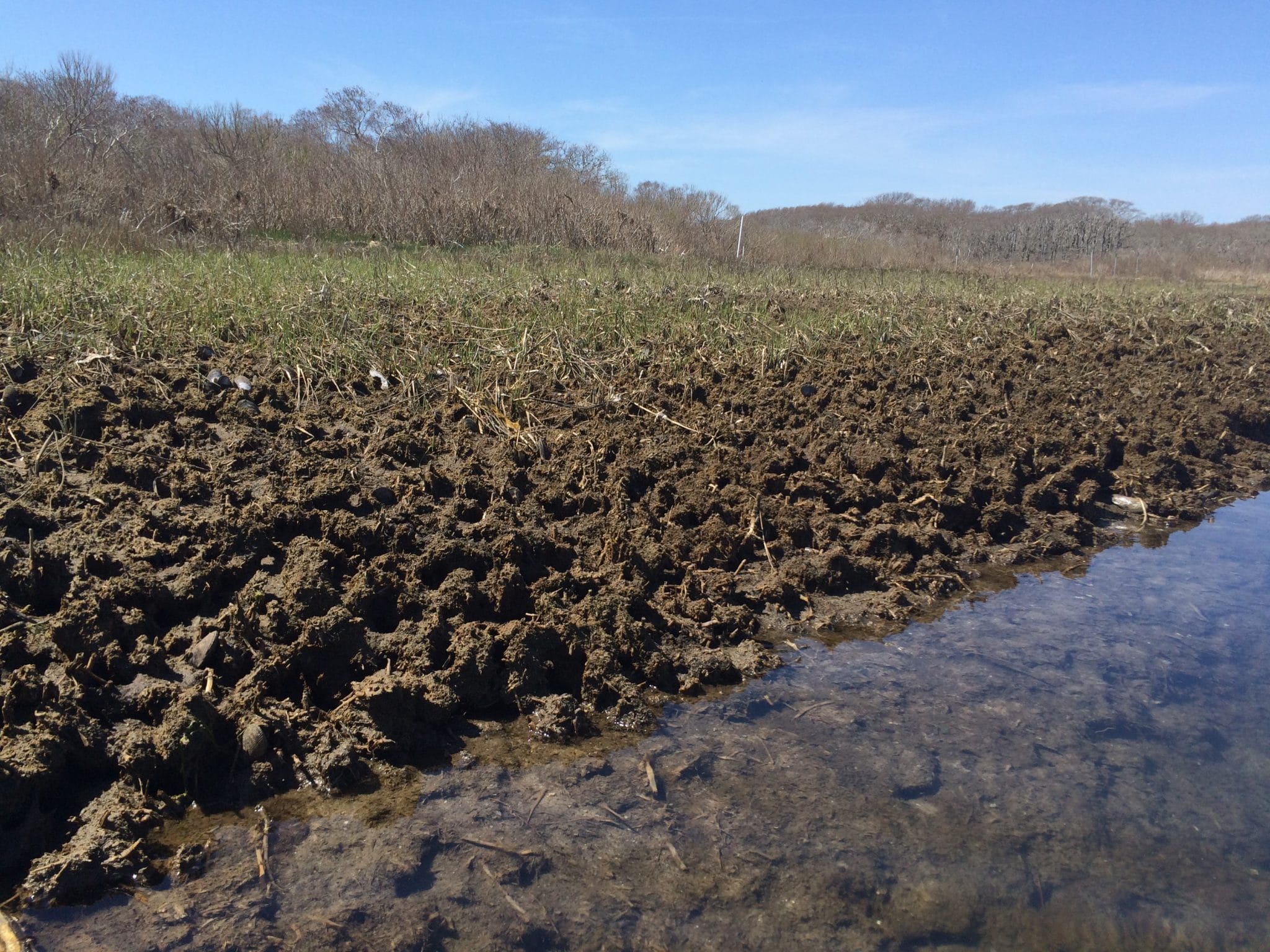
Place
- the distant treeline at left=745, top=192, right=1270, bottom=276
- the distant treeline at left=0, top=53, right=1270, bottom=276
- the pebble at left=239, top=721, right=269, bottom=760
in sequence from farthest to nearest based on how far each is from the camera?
the distant treeline at left=745, top=192, right=1270, bottom=276 < the distant treeline at left=0, top=53, right=1270, bottom=276 < the pebble at left=239, top=721, right=269, bottom=760

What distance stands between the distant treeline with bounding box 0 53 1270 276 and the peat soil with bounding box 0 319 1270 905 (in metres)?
7.66

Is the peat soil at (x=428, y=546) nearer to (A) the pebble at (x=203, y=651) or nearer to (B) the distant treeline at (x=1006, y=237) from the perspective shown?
(A) the pebble at (x=203, y=651)

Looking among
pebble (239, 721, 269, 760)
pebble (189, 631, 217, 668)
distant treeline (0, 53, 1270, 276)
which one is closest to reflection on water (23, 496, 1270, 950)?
pebble (239, 721, 269, 760)

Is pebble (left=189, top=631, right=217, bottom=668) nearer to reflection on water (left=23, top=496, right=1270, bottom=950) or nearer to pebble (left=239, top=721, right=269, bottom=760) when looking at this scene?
pebble (left=239, top=721, right=269, bottom=760)

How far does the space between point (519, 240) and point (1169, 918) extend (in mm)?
17284

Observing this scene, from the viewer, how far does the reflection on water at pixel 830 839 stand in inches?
90.3

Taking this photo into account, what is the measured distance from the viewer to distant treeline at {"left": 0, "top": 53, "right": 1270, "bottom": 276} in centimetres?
1453

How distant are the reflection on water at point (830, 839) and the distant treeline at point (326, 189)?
34.0ft

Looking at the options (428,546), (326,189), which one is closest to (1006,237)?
(326,189)

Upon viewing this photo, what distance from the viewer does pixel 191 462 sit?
14.8 ft

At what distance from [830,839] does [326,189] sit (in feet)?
61.1

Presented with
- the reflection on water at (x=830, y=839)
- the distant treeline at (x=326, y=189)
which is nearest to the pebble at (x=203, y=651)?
the reflection on water at (x=830, y=839)

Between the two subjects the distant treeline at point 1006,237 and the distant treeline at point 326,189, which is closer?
the distant treeline at point 326,189

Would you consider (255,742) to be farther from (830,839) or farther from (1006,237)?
(1006,237)
